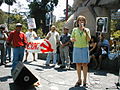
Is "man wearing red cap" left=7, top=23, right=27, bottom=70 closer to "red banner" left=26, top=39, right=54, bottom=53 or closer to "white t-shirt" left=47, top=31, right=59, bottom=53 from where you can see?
"white t-shirt" left=47, top=31, right=59, bottom=53

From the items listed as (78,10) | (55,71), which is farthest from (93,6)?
(55,71)

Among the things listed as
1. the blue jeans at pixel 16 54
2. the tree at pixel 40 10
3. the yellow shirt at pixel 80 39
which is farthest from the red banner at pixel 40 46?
the tree at pixel 40 10

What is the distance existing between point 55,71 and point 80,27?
2.69m

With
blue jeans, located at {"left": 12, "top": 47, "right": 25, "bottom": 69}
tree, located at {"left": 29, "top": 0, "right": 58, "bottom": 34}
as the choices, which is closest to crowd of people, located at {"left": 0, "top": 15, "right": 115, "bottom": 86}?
blue jeans, located at {"left": 12, "top": 47, "right": 25, "bottom": 69}

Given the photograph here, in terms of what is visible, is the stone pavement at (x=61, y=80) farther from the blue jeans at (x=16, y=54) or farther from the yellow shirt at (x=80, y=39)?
the yellow shirt at (x=80, y=39)

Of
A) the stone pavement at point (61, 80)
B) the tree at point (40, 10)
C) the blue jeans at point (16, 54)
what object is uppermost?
the tree at point (40, 10)

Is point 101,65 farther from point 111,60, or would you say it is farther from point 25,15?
point 25,15

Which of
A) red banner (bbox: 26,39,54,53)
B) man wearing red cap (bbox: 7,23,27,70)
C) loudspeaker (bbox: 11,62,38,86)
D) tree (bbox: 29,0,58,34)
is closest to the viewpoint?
loudspeaker (bbox: 11,62,38,86)

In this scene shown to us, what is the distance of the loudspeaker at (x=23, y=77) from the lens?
16.0 ft

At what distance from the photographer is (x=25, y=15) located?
34.5 m

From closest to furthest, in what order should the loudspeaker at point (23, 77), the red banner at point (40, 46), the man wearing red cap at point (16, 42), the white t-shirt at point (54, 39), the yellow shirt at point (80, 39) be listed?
the loudspeaker at point (23, 77), the yellow shirt at point (80, 39), the man wearing red cap at point (16, 42), the white t-shirt at point (54, 39), the red banner at point (40, 46)

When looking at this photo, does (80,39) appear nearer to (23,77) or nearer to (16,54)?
(23,77)

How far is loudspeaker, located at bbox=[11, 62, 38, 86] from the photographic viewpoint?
16.0 ft

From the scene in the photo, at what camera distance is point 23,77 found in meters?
4.98
